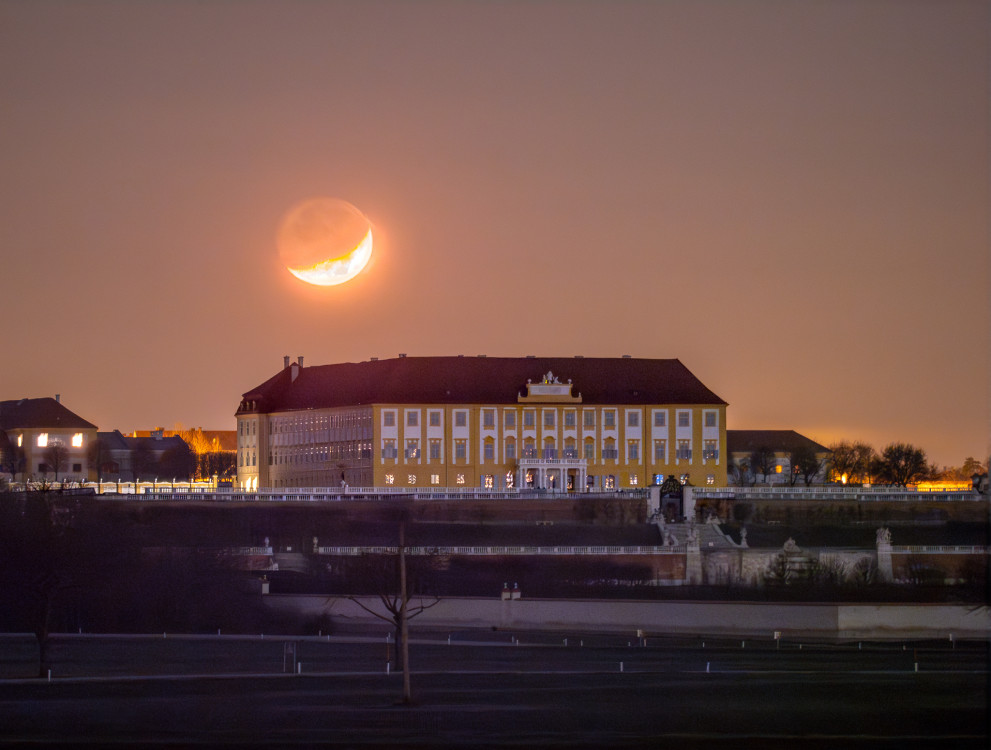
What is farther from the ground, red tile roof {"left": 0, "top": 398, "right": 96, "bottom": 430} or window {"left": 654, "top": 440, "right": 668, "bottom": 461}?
red tile roof {"left": 0, "top": 398, "right": 96, "bottom": 430}

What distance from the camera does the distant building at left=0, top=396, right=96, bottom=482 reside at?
404 feet

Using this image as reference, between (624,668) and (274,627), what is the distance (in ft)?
50.3

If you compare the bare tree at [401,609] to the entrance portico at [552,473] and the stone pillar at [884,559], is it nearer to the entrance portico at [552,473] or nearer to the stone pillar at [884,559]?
the stone pillar at [884,559]

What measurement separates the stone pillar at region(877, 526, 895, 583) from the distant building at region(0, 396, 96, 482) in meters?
61.1

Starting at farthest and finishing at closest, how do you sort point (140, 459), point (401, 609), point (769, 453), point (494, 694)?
point (140, 459) → point (769, 453) → point (401, 609) → point (494, 694)

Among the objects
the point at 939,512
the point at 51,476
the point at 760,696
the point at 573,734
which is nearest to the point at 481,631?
the point at 760,696

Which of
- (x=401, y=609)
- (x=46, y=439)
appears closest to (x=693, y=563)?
(x=401, y=609)

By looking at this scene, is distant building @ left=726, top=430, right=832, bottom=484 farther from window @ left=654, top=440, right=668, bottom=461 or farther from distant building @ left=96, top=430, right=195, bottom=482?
distant building @ left=96, top=430, right=195, bottom=482

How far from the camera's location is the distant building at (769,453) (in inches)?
5012

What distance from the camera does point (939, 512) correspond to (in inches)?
3401

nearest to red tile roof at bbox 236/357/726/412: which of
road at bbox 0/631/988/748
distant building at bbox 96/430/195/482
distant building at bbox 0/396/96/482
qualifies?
distant building at bbox 0/396/96/482

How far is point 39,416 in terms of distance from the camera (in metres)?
128

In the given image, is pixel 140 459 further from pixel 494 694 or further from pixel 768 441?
pixel 494 694

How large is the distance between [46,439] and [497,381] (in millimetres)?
34631
